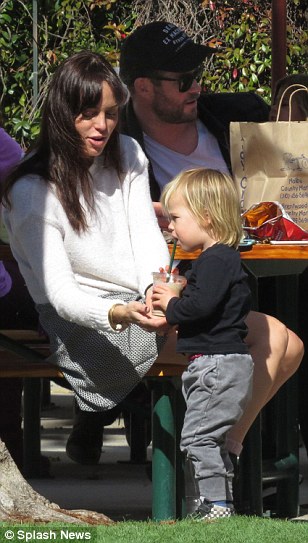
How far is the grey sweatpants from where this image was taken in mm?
3795

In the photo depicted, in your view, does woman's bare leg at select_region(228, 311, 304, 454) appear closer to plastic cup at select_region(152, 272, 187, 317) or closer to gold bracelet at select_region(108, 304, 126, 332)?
plastic cup at select_region(152, 272, 187, 317)

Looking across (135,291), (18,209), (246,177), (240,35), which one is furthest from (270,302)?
(240,35)

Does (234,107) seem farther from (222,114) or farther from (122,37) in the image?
(122,37)

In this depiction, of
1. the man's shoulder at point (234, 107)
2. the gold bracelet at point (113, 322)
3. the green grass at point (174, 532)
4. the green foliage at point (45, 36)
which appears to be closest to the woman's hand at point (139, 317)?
the gold bracelet at point (113, 322)

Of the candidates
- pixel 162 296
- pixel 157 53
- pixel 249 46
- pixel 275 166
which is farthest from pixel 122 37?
pixel 162 296

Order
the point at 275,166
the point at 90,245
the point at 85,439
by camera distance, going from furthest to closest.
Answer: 1. the point at 85,439
2. the point at 275,166
3. the point at 90,245

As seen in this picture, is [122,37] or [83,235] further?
[122,37]

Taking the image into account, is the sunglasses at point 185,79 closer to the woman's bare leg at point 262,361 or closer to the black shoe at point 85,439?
the woman's bare leg at point 262,361

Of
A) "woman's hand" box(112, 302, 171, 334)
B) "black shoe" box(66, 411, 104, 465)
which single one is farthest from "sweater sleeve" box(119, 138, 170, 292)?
"black shoe" box(66, 411, 104, 465)

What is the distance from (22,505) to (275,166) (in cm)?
148

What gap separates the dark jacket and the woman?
2.63 feet

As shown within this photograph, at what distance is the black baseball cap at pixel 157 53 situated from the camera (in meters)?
4.98

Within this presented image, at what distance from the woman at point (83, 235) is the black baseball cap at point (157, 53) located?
819 millimetres

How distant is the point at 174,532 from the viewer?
345cm
